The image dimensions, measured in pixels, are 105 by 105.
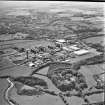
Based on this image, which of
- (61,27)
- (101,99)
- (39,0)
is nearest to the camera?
(39,0)

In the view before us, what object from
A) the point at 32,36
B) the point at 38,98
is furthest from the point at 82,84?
the point at 32,36

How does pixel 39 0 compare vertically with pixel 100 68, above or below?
above

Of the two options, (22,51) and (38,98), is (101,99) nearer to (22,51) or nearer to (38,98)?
(38,98)

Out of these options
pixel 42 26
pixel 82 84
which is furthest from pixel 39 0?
pixel 82 84

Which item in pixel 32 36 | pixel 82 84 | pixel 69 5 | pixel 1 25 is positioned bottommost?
pixel 82 84

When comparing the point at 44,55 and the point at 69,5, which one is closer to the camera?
the point at 69,5

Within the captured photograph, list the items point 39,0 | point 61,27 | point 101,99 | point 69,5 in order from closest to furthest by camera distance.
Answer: point 39,0 < point 69,5 < point 101,99 < point 61,27
